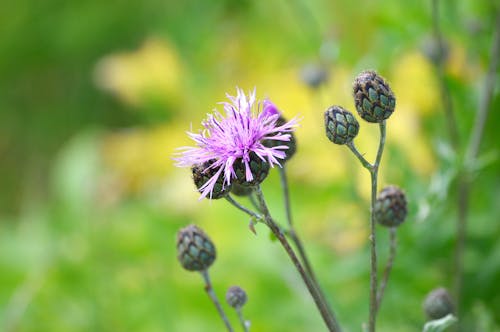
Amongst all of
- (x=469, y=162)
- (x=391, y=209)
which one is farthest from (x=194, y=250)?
(x=469, y=162)

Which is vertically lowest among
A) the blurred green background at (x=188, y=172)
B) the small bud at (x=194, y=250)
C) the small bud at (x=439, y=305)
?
the small bud at (x=439, y=305)

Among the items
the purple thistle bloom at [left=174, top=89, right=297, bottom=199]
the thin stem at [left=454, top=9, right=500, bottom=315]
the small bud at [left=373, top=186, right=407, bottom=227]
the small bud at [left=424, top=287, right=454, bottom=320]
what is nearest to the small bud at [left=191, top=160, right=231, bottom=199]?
the purple thistle bloom at [left=174, top=89, right=297, bottom=199]

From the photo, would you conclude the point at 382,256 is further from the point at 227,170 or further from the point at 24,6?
the point at 24,6

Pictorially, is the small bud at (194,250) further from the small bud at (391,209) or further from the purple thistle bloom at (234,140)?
the small bud at (391,209)

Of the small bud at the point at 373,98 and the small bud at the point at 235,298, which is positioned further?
the small bud at the point at 235,298

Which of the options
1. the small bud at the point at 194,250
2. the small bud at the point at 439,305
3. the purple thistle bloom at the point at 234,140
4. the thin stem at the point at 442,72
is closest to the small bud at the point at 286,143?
the purple thistle bloom at the point at 234,140

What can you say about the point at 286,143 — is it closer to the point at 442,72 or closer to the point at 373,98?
the point at 373,98
